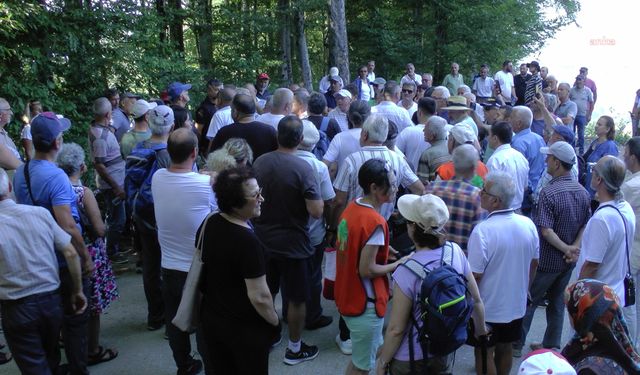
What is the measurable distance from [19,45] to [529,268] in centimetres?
843

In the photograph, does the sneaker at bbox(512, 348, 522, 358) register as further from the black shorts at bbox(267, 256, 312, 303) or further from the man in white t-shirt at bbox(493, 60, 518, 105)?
the man in white t-shirt at bbox(493, 60, 518, 105)

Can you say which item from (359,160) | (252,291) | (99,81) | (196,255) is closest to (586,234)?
(359,160)

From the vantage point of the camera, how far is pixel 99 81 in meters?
9.63

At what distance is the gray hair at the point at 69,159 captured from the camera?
409cm

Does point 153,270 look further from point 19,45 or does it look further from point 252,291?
point 19,45

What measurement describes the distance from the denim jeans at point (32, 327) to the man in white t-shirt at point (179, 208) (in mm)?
767

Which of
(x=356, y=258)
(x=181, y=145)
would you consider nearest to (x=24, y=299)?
(x=181, y=145)

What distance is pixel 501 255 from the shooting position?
3.47m

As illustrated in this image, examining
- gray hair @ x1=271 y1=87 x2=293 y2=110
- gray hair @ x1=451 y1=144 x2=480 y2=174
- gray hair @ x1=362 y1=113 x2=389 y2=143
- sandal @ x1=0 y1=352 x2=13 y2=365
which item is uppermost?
gray hair @ x1=271 y1=87 x2=293 y2=110

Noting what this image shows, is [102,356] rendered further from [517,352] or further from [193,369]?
[517,352]

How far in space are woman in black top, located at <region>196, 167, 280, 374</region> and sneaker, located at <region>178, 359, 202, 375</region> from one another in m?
1.23

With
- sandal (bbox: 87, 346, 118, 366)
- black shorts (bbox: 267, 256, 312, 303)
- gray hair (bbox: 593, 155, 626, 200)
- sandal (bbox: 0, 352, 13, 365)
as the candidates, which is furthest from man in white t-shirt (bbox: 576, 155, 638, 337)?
sandal (bbox: 0, 352, 13, 365)

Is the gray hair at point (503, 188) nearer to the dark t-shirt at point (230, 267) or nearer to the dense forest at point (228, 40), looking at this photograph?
the dark t-shirt at point (230, 267)

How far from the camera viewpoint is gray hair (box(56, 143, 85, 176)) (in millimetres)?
4090
